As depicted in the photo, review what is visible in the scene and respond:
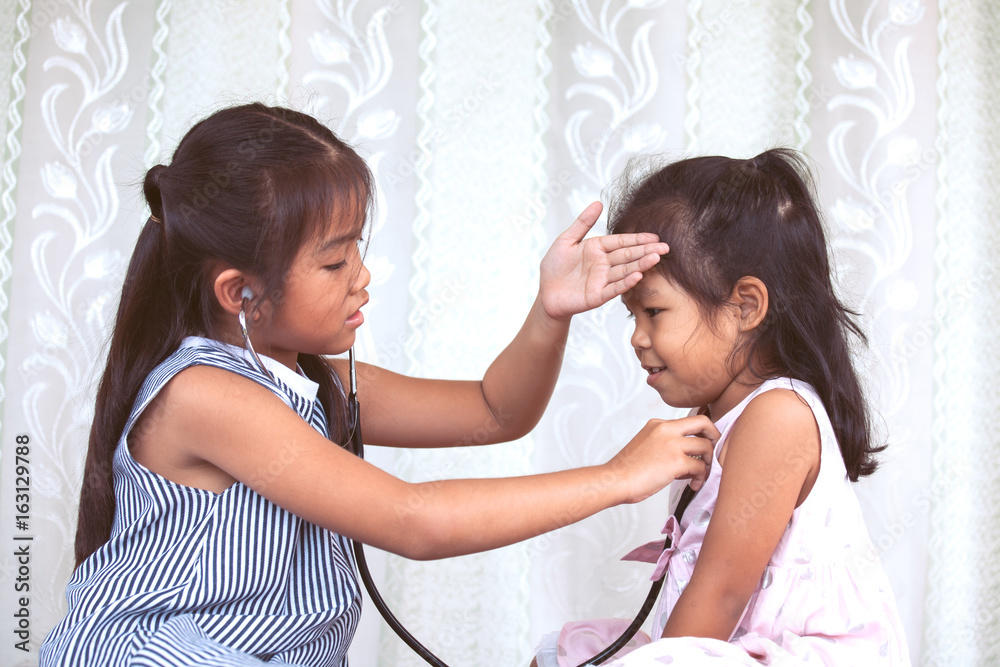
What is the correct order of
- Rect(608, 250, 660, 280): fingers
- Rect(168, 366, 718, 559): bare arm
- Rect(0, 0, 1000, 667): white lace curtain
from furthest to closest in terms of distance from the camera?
Rect(0, 0, 1000, 667): white lace curtain
Rect(608, 250, 660, 280): fingers
Rect(168, 366, 718, 559): bare arm

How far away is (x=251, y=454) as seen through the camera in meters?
0.89

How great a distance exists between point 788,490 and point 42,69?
1.70m

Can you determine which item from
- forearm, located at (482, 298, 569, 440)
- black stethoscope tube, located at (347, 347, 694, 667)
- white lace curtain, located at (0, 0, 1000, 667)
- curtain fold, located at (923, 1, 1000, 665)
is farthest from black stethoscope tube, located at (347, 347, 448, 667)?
curtain fold, located at (923, 1, 1000, 665)

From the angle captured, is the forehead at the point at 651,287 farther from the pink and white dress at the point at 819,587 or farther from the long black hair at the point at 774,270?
the pink and white dress at the point at 819,587

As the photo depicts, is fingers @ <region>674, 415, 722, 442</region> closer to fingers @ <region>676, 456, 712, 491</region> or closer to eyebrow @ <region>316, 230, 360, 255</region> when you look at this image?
fingers @ <region>676, 456, 712, 491</region>

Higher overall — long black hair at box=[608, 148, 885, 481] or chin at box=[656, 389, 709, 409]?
long black hair at box=[608, 148, 885, 481]

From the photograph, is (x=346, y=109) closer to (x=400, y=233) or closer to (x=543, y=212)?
(x=400, y=233)

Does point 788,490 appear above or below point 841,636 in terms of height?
above

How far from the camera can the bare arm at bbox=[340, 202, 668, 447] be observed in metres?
1.15

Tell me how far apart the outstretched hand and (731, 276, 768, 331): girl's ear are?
0.12 meters

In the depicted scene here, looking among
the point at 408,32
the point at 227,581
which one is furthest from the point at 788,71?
the point at 227,581

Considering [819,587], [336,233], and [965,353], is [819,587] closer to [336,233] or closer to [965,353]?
[336,233]

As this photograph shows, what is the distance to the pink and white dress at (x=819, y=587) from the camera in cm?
92

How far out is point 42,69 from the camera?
5.67 feet
